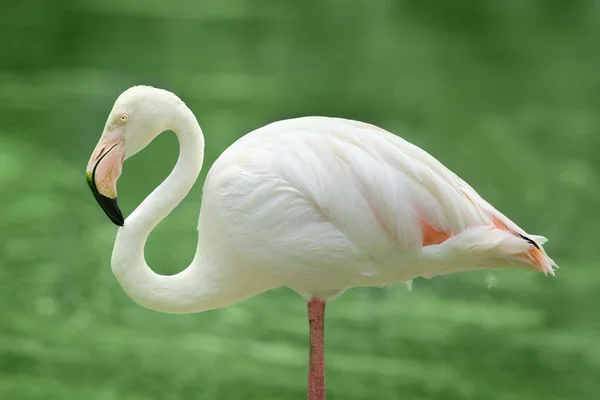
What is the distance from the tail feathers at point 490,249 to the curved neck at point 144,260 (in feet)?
2.57

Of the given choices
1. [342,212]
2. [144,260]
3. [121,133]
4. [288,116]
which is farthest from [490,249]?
[288,116]

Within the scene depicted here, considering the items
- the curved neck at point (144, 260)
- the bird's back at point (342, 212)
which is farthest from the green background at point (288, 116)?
the bird's back at point (342, 212)

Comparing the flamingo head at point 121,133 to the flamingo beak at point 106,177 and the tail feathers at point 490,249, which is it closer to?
the flamingo beak at point 106,177

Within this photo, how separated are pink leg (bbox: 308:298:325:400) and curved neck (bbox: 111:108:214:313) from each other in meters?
0.34

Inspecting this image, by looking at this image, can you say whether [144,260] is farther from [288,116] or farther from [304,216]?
[288,116]

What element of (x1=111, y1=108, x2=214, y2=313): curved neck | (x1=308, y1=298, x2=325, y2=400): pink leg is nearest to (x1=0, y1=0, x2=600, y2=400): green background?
(x1=308, y1=298, x2=325, y2=400): pink leg

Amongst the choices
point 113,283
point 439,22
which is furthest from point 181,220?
point 439,22

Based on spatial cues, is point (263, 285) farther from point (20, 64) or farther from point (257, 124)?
point (20, 64)

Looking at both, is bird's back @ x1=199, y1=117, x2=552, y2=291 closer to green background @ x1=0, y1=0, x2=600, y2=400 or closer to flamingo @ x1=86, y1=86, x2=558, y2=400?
flamingo @ x1=86, y1=86, x2=558, y2=400

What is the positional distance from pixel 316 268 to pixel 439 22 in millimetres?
6315

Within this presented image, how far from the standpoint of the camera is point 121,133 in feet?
9.92

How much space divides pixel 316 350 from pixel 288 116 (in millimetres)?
3663

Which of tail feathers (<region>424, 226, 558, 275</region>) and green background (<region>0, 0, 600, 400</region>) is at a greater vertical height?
green background (<region>0, 0, 600, 400</region>)

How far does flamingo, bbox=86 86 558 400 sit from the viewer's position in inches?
115
